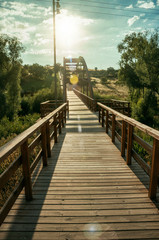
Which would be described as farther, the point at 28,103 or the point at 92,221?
the point at 28,103

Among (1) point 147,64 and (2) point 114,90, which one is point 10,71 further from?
(2) point 114,90

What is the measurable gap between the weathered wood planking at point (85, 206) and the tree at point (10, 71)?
70.4 ft

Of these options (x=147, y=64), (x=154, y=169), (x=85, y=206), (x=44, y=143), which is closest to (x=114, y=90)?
(x=147, y=64)

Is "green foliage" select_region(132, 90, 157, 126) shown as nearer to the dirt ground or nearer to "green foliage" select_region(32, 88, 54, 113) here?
the dirt ground

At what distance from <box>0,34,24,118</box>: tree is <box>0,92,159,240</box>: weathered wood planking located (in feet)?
70.4

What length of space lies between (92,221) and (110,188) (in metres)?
0.92

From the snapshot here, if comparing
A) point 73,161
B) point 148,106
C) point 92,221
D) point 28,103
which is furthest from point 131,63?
point 92,221

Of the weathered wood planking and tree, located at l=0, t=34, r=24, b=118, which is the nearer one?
the weathered wood planking

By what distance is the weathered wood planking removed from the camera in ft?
7.06

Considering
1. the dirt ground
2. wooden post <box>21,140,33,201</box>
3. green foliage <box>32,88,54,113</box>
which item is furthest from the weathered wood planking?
the dirt ground

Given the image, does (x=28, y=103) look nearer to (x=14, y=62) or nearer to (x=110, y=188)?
(x=14, y=62)

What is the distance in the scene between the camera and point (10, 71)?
24891 millimetres

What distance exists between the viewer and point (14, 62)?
2569 cm

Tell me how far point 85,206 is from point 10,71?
2551 cm
